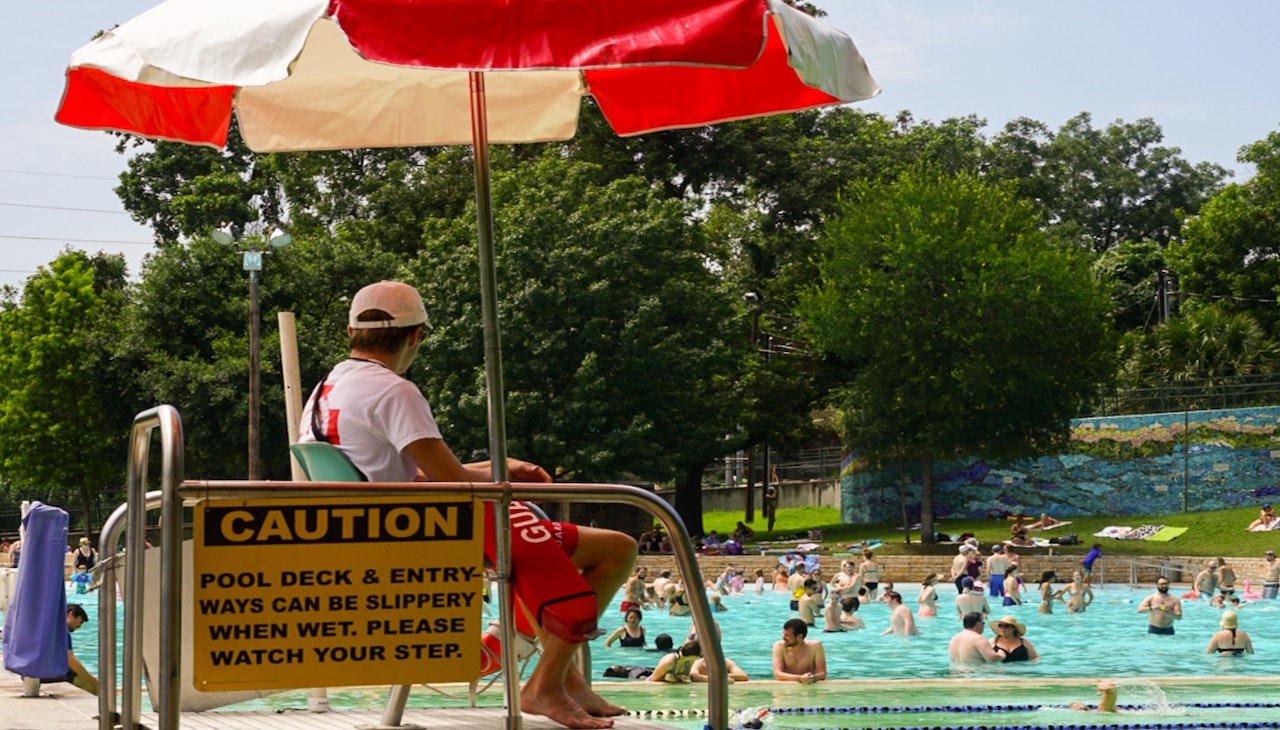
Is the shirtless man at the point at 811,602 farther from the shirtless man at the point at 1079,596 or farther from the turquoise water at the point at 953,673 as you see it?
the shirtless man at the point at 1079,596

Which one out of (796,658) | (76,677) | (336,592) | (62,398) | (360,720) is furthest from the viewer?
(62,398)

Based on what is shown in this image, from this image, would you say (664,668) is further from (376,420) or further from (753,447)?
(753,447)

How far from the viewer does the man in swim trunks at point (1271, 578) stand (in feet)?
101

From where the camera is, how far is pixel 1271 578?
3117 centimetres

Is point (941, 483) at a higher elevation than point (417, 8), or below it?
below

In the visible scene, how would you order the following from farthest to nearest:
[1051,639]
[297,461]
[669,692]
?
[1051,639] → [669,692] → [297,461]

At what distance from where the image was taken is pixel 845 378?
50.0 metres

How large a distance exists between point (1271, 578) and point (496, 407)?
97.5 ft

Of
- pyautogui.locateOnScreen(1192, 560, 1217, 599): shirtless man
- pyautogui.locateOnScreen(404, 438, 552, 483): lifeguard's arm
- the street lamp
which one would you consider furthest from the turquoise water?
the street lamp

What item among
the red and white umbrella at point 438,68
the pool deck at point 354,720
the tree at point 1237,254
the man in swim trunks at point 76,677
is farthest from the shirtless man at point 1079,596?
the tree at point 1237,254

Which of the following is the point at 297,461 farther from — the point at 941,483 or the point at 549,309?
the point at 941,483

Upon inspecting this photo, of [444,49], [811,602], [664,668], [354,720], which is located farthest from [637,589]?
[444,49]

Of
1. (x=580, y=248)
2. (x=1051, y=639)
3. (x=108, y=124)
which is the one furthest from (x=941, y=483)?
(x=108, y=124)

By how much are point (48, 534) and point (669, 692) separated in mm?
6615
